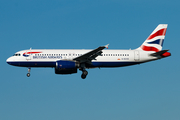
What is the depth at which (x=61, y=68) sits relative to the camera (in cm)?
4681

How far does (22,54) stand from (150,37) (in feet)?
69.4

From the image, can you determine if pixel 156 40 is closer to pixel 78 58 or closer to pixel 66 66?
pixel 78 58

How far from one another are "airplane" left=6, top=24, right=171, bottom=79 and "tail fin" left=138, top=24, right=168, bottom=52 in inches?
34.5

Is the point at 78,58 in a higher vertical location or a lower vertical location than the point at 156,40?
lower

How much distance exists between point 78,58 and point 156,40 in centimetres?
1423

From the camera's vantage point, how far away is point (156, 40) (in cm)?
5322

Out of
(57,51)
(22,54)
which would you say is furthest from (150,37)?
(22,54)

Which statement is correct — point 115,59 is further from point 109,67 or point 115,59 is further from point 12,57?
point 12,57

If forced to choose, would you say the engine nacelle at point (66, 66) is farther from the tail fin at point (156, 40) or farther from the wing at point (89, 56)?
the tail fin at point (156, 40)

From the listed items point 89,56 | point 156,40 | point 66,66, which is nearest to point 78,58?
point 89,56

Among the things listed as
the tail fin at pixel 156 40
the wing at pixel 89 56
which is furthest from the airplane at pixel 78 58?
the tail fin at pixel 156 40

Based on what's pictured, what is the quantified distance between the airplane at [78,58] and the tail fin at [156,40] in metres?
0.88

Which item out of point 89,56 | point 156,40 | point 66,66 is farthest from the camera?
point 156,40

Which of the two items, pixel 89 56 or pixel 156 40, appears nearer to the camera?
pixel 89 56
